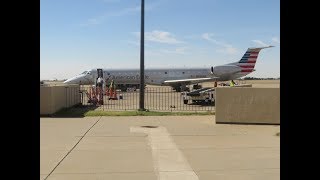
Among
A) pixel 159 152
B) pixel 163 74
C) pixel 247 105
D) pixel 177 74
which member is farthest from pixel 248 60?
pixel 159 152

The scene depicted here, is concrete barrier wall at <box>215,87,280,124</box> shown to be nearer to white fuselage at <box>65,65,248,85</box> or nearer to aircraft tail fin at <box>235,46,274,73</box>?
white fuselage at <box>65,65,248,85</box>

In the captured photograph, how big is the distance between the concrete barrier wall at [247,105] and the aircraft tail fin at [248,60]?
38.4m

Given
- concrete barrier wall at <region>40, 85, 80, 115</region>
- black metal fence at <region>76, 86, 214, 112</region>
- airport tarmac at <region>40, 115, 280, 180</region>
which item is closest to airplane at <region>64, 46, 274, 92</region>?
black metal fence at <region>76, 86, 214, 112</region>

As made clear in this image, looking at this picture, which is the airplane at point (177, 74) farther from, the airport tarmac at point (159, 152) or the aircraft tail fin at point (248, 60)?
the airport tarmac at point (159, 152)

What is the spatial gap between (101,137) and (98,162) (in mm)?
3252

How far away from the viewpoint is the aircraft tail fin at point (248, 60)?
5156 cm

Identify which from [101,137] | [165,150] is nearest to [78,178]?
[165,150]

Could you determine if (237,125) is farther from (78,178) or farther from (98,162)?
(78,178)

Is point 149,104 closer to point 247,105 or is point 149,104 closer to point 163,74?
point 247,105

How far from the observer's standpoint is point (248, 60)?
51.8m

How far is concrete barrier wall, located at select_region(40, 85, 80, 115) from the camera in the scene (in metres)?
16.5

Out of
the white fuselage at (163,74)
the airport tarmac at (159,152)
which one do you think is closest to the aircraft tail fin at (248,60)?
the white fuselage at (163,74)

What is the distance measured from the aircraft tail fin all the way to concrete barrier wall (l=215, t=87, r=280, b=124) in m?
38.4

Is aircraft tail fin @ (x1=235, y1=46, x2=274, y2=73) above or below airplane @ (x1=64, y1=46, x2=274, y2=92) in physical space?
above
